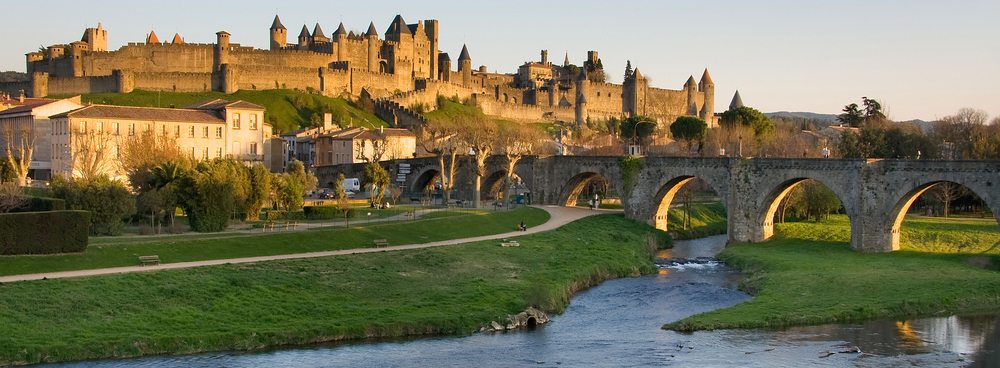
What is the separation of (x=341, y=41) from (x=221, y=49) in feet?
56.5

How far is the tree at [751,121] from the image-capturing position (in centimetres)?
9331

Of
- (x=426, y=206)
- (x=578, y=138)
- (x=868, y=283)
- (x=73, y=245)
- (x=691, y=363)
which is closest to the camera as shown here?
(x=691, y=363)

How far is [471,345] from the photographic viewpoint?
29.3 meters

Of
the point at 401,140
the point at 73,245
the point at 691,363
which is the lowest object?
the point at 691,363

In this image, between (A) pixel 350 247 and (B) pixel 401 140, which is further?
(B) pixel 401 140

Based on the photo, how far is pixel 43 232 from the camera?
33.2 meters

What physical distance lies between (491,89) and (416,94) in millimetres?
22353

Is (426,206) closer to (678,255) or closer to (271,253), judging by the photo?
(678,255)

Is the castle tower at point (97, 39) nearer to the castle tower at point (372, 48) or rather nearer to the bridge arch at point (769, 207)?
the castle tower at point (372, 48)

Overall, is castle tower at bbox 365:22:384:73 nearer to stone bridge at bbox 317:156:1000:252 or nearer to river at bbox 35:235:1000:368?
stone bridge at bbox 317:156:1000:252

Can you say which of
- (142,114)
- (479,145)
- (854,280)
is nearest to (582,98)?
(479,145)

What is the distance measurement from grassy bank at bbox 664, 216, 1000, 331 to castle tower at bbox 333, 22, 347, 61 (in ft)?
279

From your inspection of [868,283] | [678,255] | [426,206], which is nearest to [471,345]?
[868,283]

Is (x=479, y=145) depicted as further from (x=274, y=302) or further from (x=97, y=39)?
(x=97, y=39)
